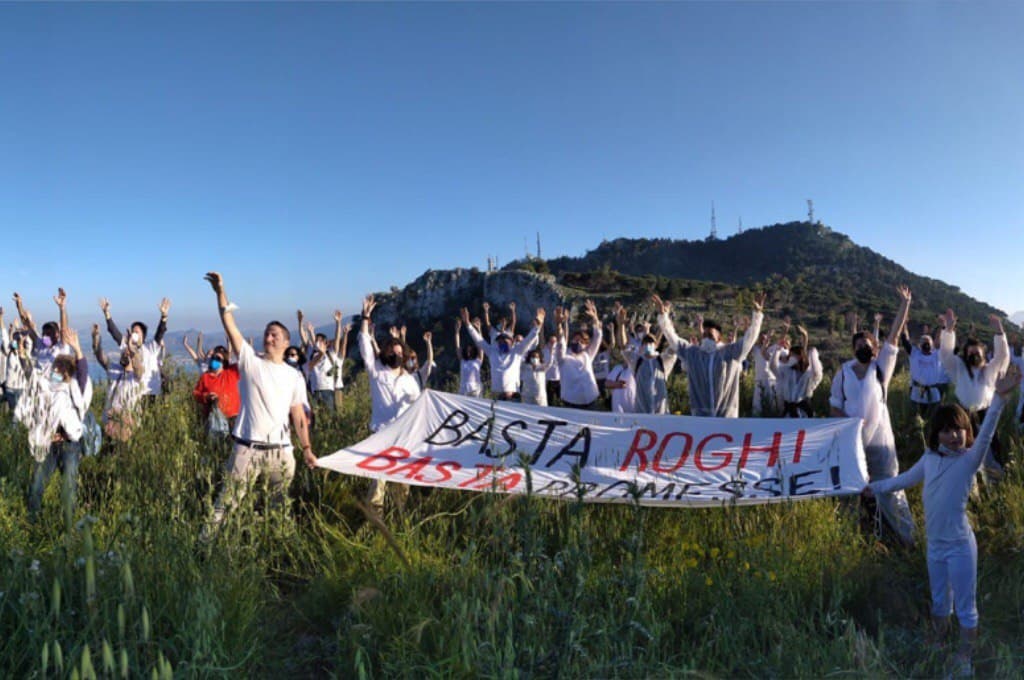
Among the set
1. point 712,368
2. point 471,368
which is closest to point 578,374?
point 471,368

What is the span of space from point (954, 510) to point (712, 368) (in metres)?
3.76

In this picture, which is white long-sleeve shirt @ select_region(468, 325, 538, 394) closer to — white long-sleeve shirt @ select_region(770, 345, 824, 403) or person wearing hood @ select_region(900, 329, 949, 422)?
white long-sleeve shirt @ select_region(770, 345, 824, 403)

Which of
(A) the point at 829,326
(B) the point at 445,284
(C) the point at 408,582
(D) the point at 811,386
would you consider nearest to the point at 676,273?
(B) the point at 445,284

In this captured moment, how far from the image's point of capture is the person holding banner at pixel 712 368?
7410mm

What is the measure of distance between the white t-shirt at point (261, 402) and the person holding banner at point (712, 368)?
4630mm

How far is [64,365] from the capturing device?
5.40 m

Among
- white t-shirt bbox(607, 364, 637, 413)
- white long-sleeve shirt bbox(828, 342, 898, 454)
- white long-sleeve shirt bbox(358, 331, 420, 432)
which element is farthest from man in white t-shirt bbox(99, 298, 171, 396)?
white long-sleeve shirt bbox(828, 342, 898, 454)

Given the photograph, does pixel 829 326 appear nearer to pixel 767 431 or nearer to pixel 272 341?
pixel 767 431

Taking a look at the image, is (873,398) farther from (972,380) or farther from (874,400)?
(972,380)

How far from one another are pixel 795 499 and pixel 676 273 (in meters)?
103

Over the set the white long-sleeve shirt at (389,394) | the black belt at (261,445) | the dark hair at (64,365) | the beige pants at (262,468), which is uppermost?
the dark hair at (64,365)

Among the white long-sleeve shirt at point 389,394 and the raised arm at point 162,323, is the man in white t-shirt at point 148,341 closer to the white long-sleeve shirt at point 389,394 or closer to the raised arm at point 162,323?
the raised arm at point 162,323

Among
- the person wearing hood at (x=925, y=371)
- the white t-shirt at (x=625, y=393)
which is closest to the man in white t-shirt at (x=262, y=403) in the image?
the white t-shirt at (x=625, y=393)

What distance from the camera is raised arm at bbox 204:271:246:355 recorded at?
4699mm
